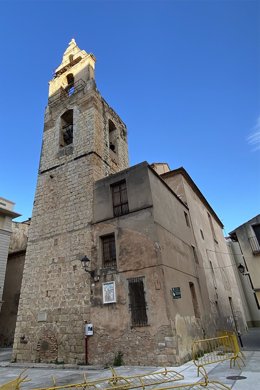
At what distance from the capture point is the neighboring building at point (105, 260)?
28.9 ft

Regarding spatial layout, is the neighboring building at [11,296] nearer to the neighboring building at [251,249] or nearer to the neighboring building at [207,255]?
the neighboring building at [207,255]

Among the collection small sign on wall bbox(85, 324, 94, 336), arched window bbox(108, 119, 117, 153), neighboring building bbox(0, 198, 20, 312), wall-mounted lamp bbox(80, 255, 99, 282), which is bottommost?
small sign on wall bbox(85, 324, 94, 336)

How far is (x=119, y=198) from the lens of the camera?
11375 millimetres

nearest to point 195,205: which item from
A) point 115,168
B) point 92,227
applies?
point 115,168

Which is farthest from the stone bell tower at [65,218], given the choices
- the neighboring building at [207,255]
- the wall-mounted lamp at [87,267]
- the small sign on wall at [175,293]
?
the neighboring building at [207,255]

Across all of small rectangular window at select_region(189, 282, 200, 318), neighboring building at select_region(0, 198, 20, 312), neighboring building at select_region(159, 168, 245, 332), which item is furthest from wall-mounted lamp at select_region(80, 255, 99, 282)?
neighboring building at select_region(0, 198, 20, 312)

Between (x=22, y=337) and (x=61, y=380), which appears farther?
(x=22, y=337)

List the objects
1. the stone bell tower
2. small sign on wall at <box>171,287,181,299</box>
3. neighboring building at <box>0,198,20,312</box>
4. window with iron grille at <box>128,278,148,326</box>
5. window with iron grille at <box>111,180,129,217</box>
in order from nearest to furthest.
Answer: window with iron grille at <box>128,278,148,326</box> < small sign on wall at <box>171,287,181,299</box> < the stone bell tower < window with iron grille at <box>111,180,129,217</box> < neighboring building at <box>0,198,20,312</box>

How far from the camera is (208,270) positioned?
52.4 ft

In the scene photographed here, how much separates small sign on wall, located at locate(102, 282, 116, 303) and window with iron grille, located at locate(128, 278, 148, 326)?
0.68 metres

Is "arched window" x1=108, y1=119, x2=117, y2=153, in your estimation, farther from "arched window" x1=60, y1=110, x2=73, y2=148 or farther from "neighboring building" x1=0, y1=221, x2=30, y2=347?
"neighboring building" x1=0, y1=221, x2=30, y2=347

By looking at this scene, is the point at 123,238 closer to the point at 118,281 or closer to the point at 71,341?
the point at 118,281

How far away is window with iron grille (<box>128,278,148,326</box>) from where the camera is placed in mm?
8698

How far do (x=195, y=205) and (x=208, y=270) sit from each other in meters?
4.46
